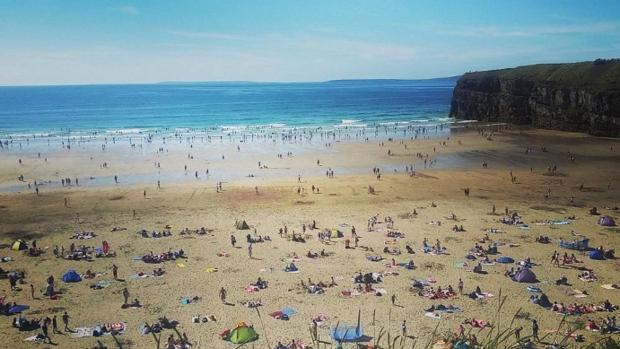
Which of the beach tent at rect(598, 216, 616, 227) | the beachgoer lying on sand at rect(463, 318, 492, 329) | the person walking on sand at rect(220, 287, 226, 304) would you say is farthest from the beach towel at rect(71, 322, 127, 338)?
the beach tent at rect(598, 216, 616, 227)

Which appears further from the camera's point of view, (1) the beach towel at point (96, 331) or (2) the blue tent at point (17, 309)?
(2) the blue tent at point (17, 309)

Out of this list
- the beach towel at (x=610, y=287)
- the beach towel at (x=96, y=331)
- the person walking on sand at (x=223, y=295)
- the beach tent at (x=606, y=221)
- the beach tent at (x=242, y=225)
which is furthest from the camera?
the beach tent at (x=242, y=225)

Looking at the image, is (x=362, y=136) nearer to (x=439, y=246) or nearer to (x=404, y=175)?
(x=404, y=175)

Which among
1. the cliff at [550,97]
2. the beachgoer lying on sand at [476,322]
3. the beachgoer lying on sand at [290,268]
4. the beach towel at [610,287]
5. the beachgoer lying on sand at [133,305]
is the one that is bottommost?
the beachgoer lying on sand at [476,322]

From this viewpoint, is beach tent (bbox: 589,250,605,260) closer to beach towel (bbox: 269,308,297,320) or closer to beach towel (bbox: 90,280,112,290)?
beach towel (bbox: 269,308,297,320)

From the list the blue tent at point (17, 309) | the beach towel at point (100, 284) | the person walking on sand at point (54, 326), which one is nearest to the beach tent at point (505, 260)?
the beach towel at point (100, 284)

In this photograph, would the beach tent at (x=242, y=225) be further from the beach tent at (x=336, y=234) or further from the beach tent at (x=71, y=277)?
the beach tent at (x=71, y=277)
